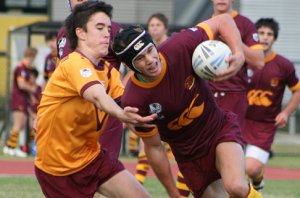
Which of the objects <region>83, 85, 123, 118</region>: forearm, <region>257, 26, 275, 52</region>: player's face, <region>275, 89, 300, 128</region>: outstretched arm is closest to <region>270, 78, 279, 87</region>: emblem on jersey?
<region>275, 89, 300, 128</region>: outstretched arm

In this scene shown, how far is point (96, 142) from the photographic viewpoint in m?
7.17

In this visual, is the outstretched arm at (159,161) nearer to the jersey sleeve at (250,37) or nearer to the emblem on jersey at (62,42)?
the emblem on jersey at (62,42)

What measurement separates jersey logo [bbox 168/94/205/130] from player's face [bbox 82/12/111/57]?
832 millimetres

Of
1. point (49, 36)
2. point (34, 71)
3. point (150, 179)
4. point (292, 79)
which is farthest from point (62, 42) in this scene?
point (34, 71)

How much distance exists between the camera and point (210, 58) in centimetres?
693

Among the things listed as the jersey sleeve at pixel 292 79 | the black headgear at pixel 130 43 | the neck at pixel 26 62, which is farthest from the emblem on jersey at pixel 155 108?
the neck at pixel 26 62

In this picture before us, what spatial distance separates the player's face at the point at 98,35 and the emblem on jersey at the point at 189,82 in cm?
71

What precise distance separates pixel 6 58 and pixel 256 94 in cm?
941

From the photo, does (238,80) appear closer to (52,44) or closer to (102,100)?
(102,100)

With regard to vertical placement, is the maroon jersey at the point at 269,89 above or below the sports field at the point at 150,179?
above

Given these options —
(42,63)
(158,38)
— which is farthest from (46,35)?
(158,38)

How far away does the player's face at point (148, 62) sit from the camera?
22.6 ft

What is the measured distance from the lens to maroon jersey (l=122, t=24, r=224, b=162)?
715 centimetres

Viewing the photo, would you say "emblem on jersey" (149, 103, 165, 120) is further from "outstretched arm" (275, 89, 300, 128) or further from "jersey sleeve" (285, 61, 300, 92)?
"jersey sleeve" (285, 61, 300, 92)
